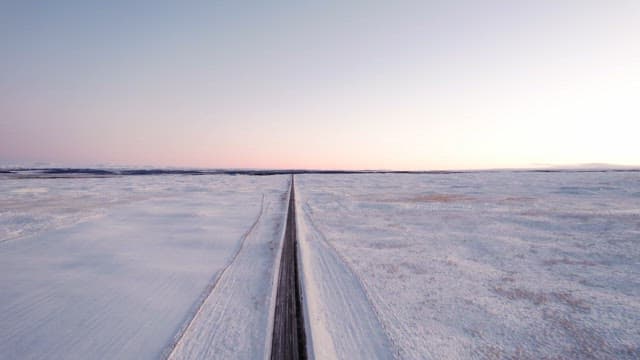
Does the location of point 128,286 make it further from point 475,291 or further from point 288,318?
point 475,291

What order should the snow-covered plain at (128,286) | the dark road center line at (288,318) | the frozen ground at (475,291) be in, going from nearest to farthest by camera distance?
the dark road center line at (288,318) → the snow-covered plain at (128,286) → the frozen ground at (475,291)

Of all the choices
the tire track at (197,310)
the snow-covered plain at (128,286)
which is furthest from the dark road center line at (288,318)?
the tire track at (197,310)

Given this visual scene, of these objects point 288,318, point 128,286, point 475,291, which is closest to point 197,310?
point 288,318

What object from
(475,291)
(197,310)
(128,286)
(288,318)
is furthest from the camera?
(128,286)

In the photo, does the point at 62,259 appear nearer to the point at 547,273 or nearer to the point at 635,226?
the point at 547,273

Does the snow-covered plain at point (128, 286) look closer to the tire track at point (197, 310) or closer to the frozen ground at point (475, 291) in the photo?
the tire track at point (197, 310)

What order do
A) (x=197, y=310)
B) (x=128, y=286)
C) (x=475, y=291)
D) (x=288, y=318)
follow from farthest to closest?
(x=128, y=286) < (x=475, y=291) < (x=197, y=310) < (x=288, y=318)

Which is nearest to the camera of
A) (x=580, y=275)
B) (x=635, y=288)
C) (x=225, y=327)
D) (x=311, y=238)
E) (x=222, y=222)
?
(x=225, y=327)

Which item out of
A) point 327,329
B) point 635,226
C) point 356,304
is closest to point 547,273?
point 356,304

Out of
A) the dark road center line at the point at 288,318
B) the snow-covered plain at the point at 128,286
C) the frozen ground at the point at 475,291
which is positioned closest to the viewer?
the dark road center line at the point at 288,318
